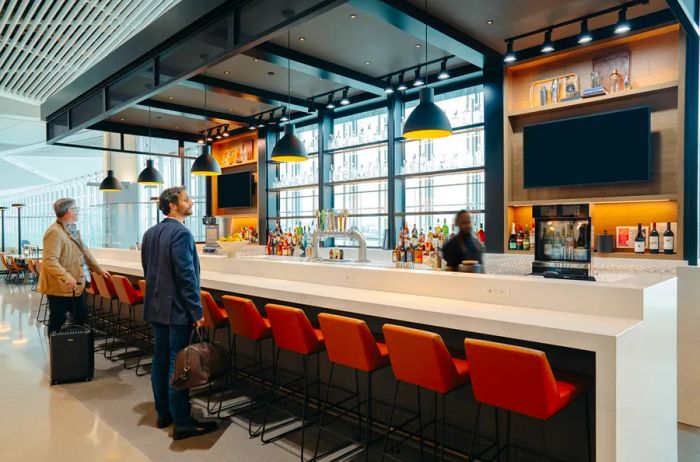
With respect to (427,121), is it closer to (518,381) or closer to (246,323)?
(246,323)

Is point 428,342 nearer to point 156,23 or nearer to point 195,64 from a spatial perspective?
point 195,64

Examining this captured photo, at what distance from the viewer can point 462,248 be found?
12.1ft

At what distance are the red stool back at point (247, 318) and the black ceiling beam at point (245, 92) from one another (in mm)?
3290

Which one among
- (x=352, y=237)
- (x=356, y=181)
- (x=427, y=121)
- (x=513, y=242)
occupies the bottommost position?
(x=513, y=242)

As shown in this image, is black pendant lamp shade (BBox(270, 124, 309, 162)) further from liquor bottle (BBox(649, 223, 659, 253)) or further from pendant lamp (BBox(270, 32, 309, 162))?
liquor bottle (BBox(649, 223, 659, 253))

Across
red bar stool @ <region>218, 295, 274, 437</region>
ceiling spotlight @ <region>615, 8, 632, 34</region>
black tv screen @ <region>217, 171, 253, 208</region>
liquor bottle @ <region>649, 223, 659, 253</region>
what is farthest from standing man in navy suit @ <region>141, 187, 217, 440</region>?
black tv screen @ <region>217, 171, 253, 208</region>

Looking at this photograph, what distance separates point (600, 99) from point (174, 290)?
169 inches

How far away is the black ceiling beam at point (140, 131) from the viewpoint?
801 centimetres

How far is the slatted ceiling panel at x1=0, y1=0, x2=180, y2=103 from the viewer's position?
647 cm

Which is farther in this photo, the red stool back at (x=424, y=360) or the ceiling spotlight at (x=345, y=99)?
the ceiling spotlight at (x=345, y=99)

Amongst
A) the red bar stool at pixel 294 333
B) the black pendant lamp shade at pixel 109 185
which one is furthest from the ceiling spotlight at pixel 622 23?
the black pendant lamp shade at pixel 109 185

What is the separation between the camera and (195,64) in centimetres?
400

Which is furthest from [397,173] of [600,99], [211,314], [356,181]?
[211,314]

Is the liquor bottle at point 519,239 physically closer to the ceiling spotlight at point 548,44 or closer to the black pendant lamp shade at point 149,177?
the ceiling spotlight at point 548,44
